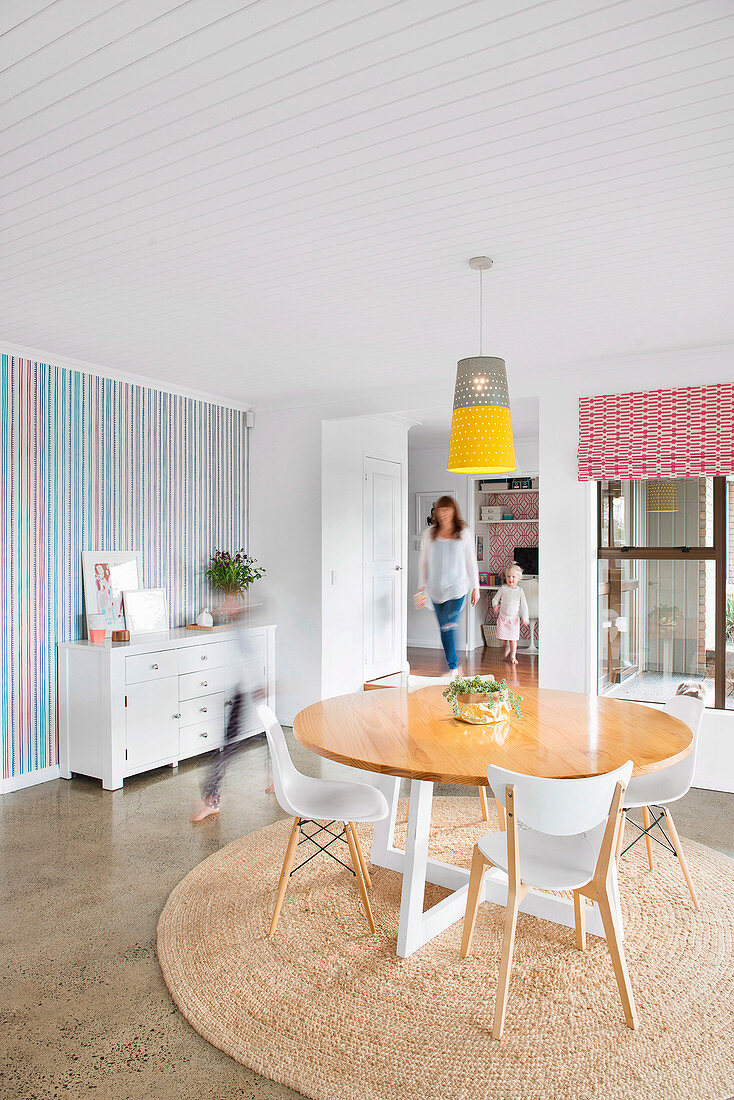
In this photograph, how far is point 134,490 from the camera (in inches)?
195

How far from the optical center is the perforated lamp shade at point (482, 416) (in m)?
2.90

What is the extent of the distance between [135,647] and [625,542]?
3116 mm

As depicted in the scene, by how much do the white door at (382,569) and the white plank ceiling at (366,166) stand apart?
2533 mm

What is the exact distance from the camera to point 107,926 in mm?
2680

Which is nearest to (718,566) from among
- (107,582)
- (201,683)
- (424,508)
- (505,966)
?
(505,966)

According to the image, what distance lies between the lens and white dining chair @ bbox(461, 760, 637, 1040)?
6.71 ft

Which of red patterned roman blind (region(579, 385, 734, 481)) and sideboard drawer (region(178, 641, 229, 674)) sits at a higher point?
red patterned roman blind (region(579, 385, 734, 481))

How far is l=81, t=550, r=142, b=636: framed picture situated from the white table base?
8.32ft

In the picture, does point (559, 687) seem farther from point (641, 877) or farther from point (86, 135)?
point (86, 135)

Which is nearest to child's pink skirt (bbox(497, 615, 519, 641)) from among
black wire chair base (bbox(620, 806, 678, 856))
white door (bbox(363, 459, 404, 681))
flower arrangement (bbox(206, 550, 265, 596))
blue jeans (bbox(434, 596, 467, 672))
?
white door (bbox(363, 459, 404, 681))

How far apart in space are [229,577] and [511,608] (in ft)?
11.0

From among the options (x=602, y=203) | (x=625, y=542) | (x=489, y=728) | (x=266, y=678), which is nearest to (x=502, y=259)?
(x=602, y=203)

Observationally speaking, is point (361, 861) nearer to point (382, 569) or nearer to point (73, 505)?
point (73, 505)

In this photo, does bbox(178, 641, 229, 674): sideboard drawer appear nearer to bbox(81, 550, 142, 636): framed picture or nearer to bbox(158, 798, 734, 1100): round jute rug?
bbox(81, 550, 142, 636): framed picture
